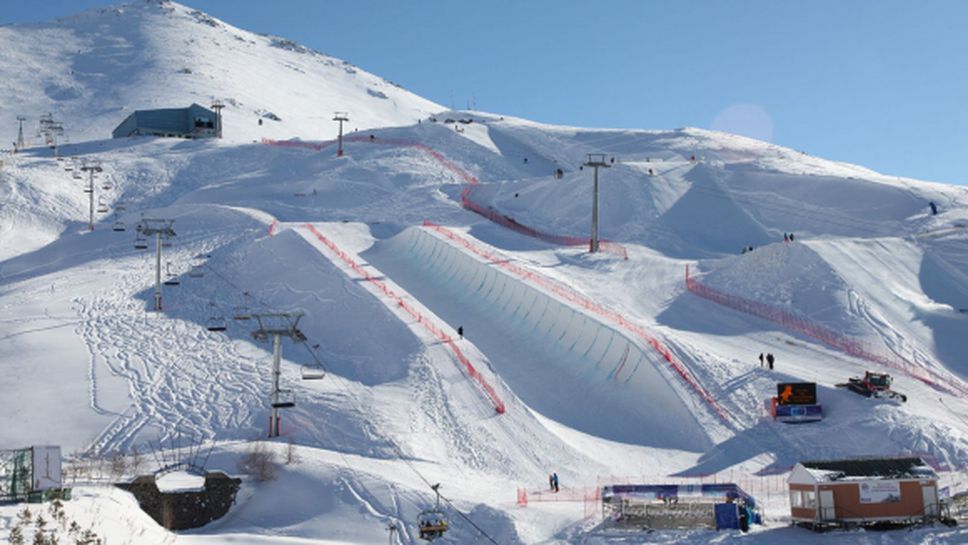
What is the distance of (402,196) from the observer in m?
70.8

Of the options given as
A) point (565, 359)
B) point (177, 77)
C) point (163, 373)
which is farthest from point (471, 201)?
point (177, 77)

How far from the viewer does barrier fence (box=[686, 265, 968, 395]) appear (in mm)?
39500

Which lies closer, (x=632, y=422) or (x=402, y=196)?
(x=632, y=422)

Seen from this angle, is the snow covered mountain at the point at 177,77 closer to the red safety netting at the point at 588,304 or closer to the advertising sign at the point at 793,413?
the red safety netting at the point at 588,304

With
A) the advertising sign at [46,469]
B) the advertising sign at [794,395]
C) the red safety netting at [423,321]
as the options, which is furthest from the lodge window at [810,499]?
the advertising sign at [46,469]

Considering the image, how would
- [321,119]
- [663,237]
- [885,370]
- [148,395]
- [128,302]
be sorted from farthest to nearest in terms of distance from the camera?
[321,119] < [663,237] < [128,302] < [885,370] < [148,395]

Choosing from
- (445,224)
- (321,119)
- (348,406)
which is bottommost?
(348,406)

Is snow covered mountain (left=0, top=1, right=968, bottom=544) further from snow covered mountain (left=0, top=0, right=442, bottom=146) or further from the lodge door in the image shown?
snow covered mountain (left=0, top=0, right=442, bottom=146)

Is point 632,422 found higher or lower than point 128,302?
lower

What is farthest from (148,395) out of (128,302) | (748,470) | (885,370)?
(885,370)

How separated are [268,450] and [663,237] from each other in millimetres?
36637

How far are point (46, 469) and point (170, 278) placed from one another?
27443 mm

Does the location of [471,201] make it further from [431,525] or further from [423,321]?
[431,525]

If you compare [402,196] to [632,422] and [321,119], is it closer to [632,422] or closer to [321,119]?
[632,422]
